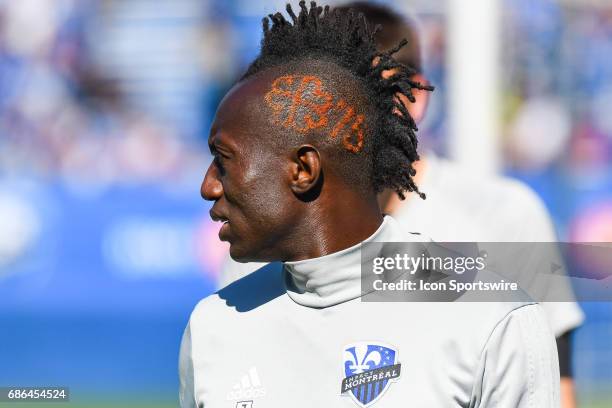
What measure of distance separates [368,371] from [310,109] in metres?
0.52

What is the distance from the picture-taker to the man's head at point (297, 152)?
2061 mm

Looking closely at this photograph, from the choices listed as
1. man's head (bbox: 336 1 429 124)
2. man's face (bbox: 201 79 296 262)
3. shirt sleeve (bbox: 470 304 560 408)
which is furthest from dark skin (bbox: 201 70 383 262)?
man's head (bbox: 336 1 429 124)

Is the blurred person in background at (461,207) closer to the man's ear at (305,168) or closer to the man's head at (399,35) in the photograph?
the man's head at (399,35)

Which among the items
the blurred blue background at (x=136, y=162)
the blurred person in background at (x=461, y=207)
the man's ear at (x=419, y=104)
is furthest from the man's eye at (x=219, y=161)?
the blurred blue background at (x=136, y=162)

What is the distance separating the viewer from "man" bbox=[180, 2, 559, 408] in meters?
1.95

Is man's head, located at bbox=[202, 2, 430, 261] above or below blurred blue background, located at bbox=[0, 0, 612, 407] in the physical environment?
below

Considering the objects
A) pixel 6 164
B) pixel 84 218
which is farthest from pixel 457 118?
pixel 6 164

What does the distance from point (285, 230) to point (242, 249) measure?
9cm

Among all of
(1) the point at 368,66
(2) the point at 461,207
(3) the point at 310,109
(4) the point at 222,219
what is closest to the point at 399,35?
(2) the point at 461,207

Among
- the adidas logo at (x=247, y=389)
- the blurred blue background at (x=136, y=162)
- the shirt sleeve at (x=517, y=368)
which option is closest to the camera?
the shirt sleeve at (x=517, y=368)

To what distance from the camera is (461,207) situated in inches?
121

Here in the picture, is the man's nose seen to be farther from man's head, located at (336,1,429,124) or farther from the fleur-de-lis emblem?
man's head, located at (336,1,429,124)

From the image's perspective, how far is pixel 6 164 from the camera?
20.0 feet

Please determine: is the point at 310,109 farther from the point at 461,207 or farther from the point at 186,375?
the point at 461,207
